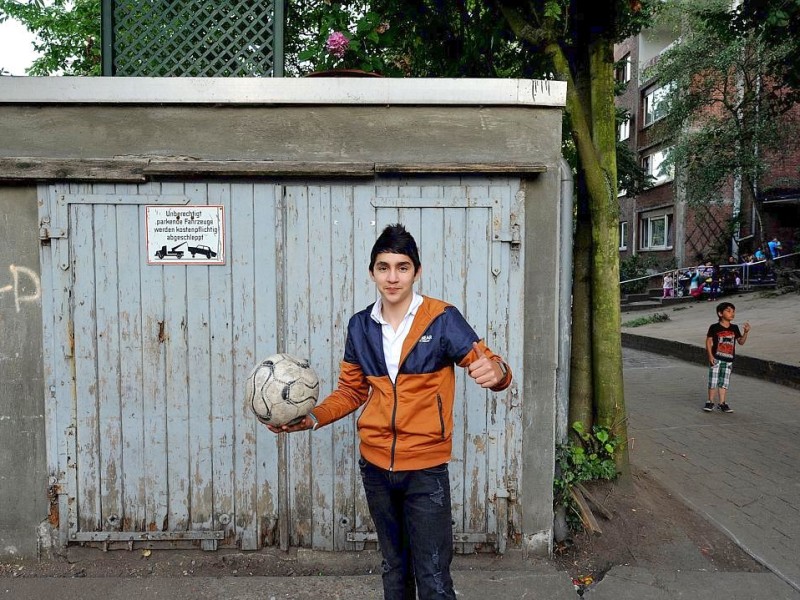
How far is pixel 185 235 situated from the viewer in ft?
12.9

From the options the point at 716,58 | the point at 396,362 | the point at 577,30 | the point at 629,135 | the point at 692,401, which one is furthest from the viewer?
the point at 629,135

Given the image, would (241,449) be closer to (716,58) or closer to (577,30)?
(577,30)

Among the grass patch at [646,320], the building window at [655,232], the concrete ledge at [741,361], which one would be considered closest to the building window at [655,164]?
the building window at [655,232]

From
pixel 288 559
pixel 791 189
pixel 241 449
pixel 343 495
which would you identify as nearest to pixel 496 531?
pixel 343 495

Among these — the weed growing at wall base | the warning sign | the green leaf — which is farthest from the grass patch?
the warning sign

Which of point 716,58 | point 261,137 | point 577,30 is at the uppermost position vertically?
point 716,58

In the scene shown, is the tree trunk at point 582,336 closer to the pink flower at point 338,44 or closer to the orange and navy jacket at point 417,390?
the pink flower at point 338,44

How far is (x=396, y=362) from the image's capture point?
2.80 m

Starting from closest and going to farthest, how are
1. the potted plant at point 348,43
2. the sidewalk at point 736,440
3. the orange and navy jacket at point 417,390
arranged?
the orange and navy jacket at point 417,390 → the sidewalk at point 736,440 → the potted plant at point 348,43

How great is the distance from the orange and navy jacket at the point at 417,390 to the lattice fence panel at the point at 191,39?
2.56 meters

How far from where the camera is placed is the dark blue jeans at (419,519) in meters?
2.78

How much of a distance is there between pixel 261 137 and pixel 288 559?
9.18 feet

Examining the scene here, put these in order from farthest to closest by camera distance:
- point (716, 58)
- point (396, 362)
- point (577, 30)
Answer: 1. point (716, 58)
2. point (577, 30)
3. point (396, 362)

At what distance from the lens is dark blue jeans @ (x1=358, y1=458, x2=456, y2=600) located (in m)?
2.78
